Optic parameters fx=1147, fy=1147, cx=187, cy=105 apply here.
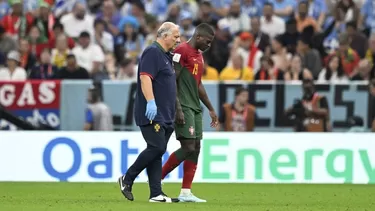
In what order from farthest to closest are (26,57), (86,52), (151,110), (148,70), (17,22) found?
(17,22), (26,57), (86,52), (148,70), (151,110)

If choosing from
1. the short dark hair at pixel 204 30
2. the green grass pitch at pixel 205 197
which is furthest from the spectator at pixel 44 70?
the short dark hair at pixel 204 30

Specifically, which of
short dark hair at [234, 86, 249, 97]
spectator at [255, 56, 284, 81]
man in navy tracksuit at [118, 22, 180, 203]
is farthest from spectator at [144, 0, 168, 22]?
man in navy tracksuit at [118, 22, 180, 203]

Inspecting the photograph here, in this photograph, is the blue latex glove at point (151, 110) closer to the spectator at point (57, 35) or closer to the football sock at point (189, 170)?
the football sock at point (189, 170)

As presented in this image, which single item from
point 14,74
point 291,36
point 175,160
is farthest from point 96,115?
point 175,160

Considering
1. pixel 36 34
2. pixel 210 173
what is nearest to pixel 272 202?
pixel 210 173

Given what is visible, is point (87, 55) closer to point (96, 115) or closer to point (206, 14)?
A: point (96, 115)

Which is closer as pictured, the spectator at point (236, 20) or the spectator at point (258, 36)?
the spectator at point (258, 36)

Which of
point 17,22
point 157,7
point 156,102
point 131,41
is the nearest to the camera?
point 156,102

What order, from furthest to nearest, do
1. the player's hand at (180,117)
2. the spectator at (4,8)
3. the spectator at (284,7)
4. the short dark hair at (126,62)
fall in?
the spectator at (4,8) < the spectator at (284,7) < the short dark hair at (126,62) < the player's hand at (180,117)

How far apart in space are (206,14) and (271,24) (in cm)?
153

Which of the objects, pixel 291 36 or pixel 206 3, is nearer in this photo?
pixel 291 36

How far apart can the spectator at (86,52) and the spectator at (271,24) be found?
3831 mm

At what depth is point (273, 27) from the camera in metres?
26.3

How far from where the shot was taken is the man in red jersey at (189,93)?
14.6 m
